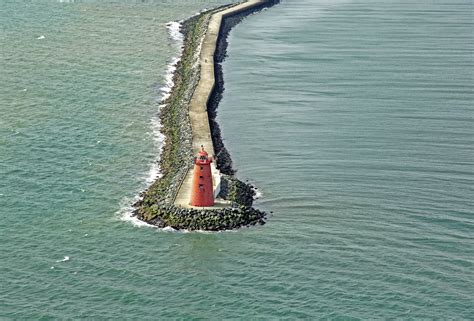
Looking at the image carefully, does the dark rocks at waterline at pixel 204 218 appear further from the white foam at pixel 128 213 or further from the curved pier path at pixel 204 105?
the curved pier path at pixel 204 105

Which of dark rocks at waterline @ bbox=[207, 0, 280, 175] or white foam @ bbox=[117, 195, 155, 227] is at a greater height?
dark rocks at waterline @ bbox=[207, 0, 280, 175]

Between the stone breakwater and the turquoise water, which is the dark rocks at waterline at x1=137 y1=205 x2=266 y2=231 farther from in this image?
the turquoise water

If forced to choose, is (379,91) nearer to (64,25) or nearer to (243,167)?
(243,167)

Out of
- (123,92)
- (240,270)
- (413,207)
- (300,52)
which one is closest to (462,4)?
(300,52)

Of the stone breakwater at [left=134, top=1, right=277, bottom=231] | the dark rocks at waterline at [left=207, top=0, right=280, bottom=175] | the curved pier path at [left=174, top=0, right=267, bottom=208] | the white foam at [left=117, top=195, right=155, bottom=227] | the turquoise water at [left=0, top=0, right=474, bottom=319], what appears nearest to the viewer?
the turquoise water at [left=0, top=0, right=474, bottom=319]

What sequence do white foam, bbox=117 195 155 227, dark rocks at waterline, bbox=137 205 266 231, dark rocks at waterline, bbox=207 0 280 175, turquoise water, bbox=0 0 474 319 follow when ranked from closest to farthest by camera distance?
1. turquoise water, bbox=0 0 474 319
2. dark rocks at waterline, bbox=137 205 266 231
3. white foam, bbox=117 195 155 227
4. dark rocks at waterline, bbox=207 0 280 175

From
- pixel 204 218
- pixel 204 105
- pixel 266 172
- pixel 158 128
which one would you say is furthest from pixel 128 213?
pixel 204 105

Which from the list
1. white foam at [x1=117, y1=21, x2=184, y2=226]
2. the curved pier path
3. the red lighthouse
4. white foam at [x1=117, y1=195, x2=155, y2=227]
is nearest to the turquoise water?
white foam at [x1=117, y1=195, x2=155, y2=227]

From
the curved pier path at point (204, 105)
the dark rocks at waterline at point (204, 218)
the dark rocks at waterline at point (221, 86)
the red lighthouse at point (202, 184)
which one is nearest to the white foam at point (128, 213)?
the dark rocks at waterline at point (204, 218)

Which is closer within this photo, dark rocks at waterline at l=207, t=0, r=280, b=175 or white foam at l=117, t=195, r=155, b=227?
white foam at l=117, t=195, r=155, b=227
